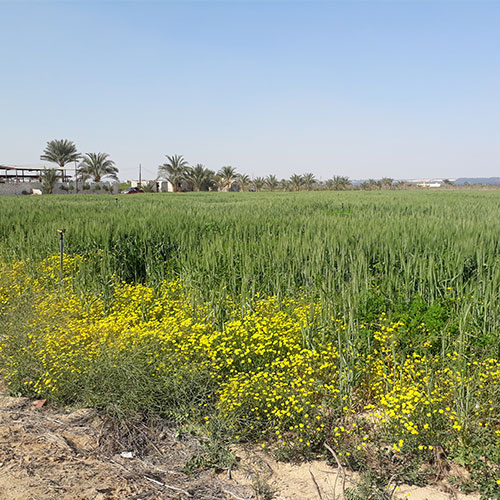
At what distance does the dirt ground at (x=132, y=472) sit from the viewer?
3.19m

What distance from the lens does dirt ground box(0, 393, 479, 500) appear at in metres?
3.19

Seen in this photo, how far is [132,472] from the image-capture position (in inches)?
137

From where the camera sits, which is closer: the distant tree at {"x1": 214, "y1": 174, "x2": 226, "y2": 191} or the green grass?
the green grass

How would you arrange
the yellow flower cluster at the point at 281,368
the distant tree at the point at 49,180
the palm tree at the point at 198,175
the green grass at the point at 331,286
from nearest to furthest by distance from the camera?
the yellow flower cluster at the point at 281,368 → the green grass at the point at 331,286 → the distant tree at the point at 49,180 → the palm tree at the point at 198,175

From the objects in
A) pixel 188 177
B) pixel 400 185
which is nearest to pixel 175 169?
pixel 188 177

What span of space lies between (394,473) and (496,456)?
0.69 metres

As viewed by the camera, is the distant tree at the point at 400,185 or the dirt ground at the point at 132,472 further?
the distant tree at the point at 400,185

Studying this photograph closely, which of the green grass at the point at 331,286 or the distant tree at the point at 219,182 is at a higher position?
the distant tree at the point at 219,182

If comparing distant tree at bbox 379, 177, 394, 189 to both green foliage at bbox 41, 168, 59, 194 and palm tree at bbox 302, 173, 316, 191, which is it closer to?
palm tree at bbox 302, 173, 316, 191

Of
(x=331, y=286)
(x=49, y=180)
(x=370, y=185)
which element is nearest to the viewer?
(x=331, y=286)

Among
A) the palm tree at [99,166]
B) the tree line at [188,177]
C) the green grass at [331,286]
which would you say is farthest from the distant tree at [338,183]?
the green grass at [331,286]

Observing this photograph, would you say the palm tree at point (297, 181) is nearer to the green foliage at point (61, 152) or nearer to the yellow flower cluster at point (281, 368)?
the green foliage at point (61, 152)

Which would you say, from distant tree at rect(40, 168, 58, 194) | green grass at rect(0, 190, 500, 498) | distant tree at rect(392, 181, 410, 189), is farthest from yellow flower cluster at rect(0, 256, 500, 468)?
distant tree at rect(392, 181, 410, 189)

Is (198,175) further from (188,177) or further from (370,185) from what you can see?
(370,185)
